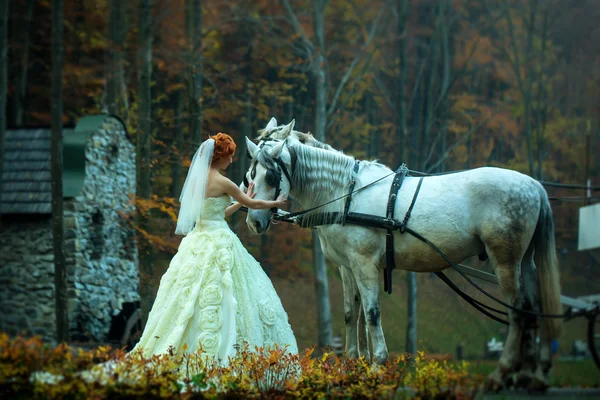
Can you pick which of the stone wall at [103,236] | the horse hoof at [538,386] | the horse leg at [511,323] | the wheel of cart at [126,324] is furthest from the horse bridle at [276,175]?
the stone wall at [103,236]

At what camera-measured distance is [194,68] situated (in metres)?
15.5

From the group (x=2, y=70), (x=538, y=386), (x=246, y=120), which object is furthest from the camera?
(x=246, y=120)

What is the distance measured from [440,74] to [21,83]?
13654 mm

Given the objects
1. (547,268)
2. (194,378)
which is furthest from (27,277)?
(547,268)

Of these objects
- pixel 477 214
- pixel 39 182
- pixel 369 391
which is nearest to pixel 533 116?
pixel 39 182

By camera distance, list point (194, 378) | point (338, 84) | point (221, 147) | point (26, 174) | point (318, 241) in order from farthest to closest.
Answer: point (338, 84)
point (318, 241)
point (26, 174)
point (221, 147)
point (194, 378)

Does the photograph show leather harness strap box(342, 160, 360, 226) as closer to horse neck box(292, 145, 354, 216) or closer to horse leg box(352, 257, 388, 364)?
horse neck box(292, 145, 354, 216)

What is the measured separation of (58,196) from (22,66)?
11348mm

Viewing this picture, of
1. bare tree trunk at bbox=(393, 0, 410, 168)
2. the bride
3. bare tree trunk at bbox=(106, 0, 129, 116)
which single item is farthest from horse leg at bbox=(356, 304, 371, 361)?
bare tree trunk at bbox=(106, 0, 129, 116)

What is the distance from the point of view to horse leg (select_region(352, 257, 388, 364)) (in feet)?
22.3

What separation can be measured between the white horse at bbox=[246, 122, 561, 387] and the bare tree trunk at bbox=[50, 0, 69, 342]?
717 cm

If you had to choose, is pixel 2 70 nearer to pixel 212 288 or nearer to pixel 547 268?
pixel 212 288

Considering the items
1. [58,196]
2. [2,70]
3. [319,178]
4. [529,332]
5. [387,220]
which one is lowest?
[529,332]

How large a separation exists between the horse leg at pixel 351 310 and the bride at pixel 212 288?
0.60 metres
